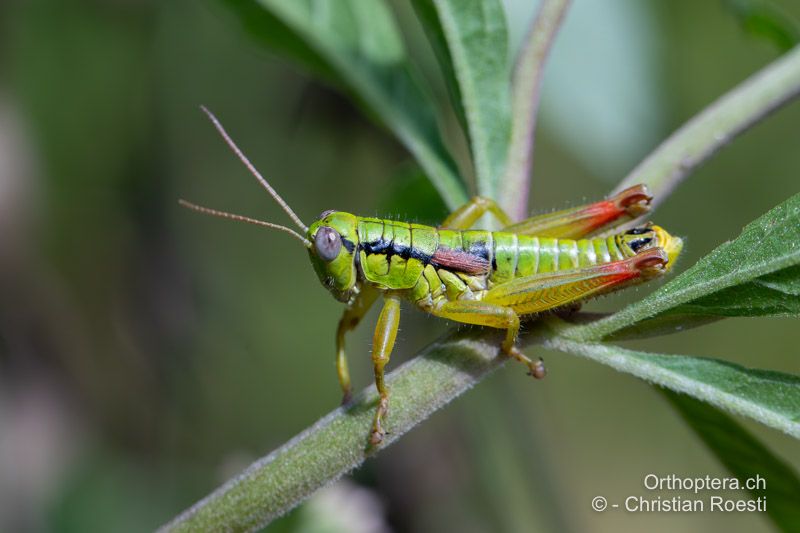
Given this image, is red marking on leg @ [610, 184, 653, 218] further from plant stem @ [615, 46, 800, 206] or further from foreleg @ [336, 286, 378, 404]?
foreleg @ [336, 286, 378, 404]

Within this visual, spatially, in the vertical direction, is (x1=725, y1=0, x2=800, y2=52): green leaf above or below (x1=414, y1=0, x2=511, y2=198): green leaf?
below

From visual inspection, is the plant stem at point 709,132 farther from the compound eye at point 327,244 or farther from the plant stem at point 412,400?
the compound eye at point 327,244

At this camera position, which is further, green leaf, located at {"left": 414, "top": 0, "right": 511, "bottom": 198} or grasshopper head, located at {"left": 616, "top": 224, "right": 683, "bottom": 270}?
grasshopper head, located at {"left": 616, "top": 224, "right": 683, "bottom": 270}

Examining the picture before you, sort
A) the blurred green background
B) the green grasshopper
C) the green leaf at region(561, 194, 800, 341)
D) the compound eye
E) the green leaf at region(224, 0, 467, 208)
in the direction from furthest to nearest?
the blurred green background, the compound eye, the green leaf at region(224, 0, 467, 208), the green grasshopper, the green leaf at region(561, 194, 800, 341)

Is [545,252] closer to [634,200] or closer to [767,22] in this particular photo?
[634,200]

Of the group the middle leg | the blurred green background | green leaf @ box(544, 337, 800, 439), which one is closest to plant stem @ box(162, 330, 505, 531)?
the middle leg

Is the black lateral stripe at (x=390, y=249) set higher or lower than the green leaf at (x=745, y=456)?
higher

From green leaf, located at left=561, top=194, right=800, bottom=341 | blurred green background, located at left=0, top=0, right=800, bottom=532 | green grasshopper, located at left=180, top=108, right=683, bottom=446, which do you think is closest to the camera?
green leaf, located at left=561, top=194, right=800, bottom=341

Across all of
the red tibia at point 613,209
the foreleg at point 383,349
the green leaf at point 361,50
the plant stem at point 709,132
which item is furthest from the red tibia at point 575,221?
the foreleg at point 383,349
